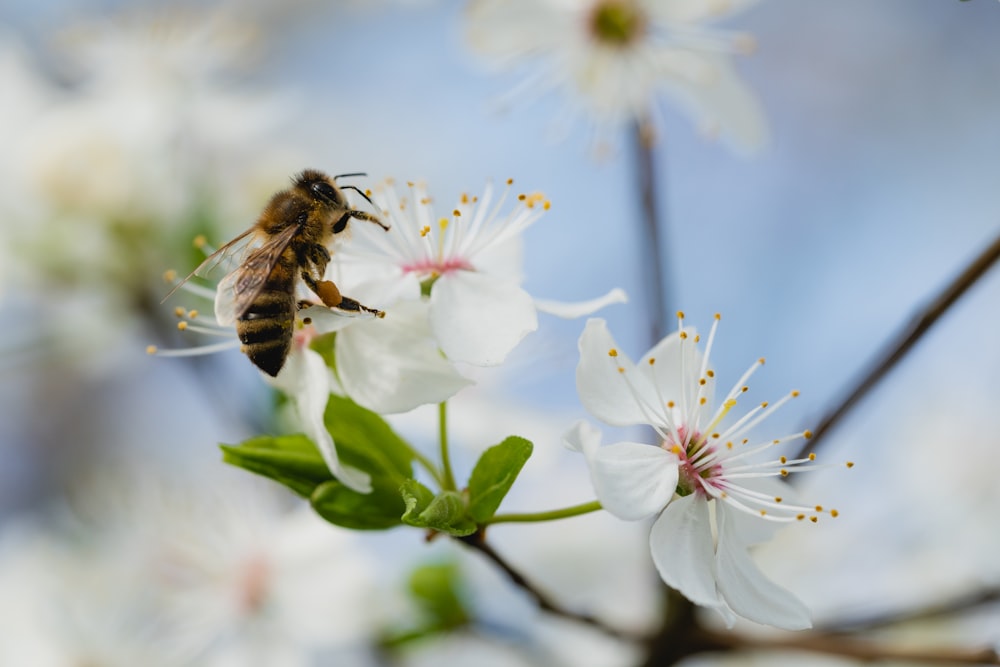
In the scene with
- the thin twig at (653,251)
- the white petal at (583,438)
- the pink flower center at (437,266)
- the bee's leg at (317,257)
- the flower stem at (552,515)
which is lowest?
the flower stem at (552,515)

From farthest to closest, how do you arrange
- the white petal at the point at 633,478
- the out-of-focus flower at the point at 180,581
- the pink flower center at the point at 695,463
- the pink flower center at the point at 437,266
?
the out-of-focus flower at the point at 180,581, the pink flower center at the point at 437,266, the pink flower center at the point at 695,463, the white petal at the point at 633,478

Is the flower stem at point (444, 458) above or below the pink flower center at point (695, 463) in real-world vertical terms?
below

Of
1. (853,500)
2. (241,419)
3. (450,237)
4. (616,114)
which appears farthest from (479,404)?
(450,237)

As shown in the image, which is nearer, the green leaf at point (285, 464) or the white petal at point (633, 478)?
the white petal at point (633, 478)

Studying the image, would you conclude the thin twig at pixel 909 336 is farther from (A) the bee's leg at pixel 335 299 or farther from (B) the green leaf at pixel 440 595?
(B) the green leaf at pixel 440 595

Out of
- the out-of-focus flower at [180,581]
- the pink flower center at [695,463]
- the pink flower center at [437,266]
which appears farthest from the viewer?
the out-of-focus flower at [180,581]

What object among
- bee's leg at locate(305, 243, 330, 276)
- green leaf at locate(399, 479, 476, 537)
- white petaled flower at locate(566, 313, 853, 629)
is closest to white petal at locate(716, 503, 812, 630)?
white petaled flower at locate(566, 313, 853, 629)

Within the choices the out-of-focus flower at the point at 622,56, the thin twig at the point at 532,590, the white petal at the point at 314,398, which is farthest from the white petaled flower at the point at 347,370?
the out-of-focus flower at the point at 622,56

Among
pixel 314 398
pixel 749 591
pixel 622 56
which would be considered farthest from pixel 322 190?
pixel 622 56

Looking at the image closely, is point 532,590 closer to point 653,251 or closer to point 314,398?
point 314,398

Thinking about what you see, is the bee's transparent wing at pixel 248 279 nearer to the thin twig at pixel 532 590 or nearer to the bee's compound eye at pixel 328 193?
the bee's compound eye at pixel 328 193
